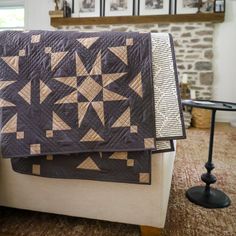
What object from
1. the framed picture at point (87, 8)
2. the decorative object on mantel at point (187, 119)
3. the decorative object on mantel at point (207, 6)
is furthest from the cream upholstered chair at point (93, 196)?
the framed picture at point (87, 8)

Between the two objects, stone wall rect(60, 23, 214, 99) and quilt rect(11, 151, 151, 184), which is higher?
stone wall rect(60, 23, 214, 99)

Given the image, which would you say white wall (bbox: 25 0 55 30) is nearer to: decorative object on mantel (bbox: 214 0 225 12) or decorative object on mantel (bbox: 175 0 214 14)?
decorative object on mantel (bbox: 175 0 214 14)

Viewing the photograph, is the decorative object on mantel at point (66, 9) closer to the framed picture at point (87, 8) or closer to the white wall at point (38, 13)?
the framed picture at point (87, 8)

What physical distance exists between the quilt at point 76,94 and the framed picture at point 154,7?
3.40 m

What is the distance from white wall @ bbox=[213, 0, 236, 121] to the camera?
3.98m

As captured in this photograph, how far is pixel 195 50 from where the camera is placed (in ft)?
13.6

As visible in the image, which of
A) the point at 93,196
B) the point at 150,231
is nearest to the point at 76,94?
the point at 93,196

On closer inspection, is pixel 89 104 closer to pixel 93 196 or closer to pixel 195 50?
pixel 93 196

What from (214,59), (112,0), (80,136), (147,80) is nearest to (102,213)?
(80,136)

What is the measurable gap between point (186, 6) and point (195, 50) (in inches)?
27.9

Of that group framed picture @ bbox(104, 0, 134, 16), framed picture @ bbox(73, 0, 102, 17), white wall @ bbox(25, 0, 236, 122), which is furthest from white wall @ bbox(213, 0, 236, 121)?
framed picture @ bbox(73, 0, 102, 17)

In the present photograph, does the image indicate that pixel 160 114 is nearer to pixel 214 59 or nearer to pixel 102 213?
pixel 102 213

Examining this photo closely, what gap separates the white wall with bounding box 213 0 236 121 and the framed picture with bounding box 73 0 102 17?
200cm

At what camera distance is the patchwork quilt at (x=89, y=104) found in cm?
107
